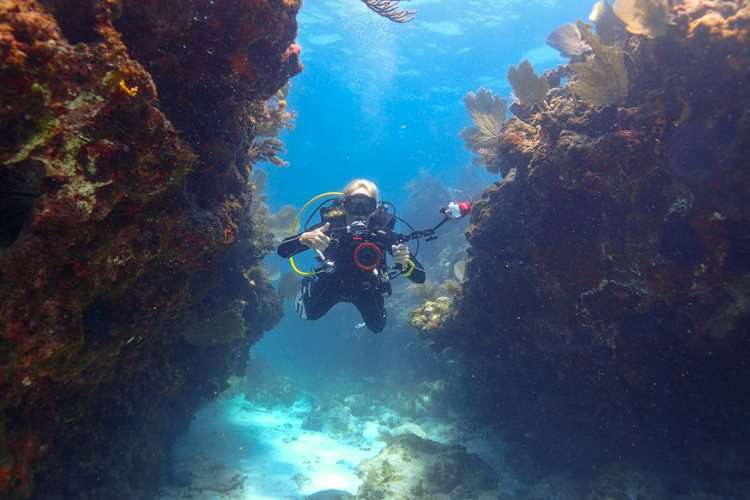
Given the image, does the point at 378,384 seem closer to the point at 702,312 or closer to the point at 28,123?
the point at 702,312

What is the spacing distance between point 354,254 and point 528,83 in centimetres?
434

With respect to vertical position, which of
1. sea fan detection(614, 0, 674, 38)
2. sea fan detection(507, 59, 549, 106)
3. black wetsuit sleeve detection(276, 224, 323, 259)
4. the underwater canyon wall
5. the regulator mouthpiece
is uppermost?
sea fan detection(507, 59, 549, 106)

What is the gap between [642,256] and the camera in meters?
4.77

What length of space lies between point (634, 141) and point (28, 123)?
544 cm

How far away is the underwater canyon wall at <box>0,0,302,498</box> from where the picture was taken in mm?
1954

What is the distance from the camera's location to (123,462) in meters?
5.43

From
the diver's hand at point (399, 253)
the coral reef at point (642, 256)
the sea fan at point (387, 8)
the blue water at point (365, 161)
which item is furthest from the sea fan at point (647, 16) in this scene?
the blue water at point (365, 161)

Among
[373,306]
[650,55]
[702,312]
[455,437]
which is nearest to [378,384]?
[455,437]

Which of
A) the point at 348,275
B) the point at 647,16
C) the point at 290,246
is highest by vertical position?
the point at 647,16

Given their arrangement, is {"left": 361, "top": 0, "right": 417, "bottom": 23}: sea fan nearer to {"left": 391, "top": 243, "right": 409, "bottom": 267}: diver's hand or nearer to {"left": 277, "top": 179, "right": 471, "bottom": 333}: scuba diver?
{"left": 277, "top": 179, "right": 471, "bottom": 333}: scuba diver

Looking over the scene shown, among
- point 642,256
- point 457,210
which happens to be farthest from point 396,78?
point 642,256

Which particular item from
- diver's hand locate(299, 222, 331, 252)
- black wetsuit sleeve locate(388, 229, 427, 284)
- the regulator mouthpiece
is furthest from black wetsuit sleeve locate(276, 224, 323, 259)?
the regulator mouthpiece

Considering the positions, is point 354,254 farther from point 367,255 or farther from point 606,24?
point 606,24

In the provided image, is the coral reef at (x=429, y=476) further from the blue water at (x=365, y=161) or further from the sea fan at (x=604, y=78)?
the sea fan at (x=604, y=78)
